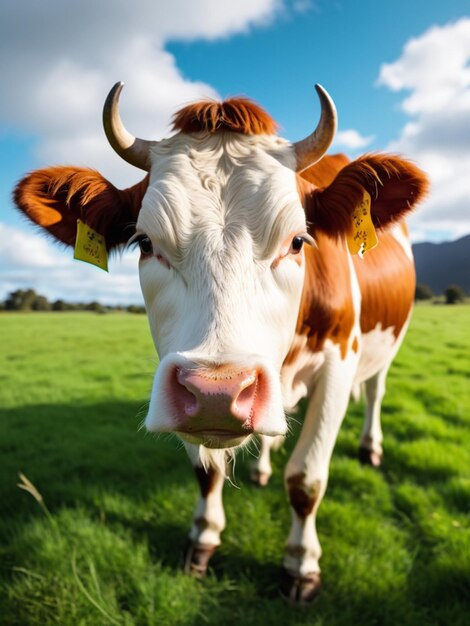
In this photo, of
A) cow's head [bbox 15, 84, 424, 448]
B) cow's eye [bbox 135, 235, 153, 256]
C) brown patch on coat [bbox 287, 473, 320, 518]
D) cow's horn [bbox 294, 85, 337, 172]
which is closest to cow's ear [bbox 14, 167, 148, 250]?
cow's head [bbox 15, 84, 424, 448]

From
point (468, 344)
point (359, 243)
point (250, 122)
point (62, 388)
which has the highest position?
point (250, 122)

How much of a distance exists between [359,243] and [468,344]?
1054cm

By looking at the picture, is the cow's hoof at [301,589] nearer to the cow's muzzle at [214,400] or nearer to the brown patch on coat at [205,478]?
the brown patch on coat at [205,478]

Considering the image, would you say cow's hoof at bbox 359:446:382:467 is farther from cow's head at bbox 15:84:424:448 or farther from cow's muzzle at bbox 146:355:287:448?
cow's muzzle at bbox 146:355:287:448

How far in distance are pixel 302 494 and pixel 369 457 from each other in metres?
1.89

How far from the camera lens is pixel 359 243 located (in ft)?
8.56

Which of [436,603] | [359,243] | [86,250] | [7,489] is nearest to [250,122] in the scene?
[359,243]

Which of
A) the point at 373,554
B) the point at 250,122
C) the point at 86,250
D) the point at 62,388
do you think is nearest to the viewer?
the point at 250,122

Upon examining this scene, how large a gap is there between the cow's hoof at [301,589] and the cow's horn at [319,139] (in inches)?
89.6

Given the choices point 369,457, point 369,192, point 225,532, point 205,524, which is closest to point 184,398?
point 369,192

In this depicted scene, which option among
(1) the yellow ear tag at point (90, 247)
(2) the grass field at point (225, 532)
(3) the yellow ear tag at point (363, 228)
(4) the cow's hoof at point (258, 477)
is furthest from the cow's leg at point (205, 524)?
(3) the yellow ear tag at point (363, 228)

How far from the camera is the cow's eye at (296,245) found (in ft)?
7.27

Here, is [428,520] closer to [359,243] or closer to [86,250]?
[359,243]

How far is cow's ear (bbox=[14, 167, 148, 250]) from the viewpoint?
2.46 metres
